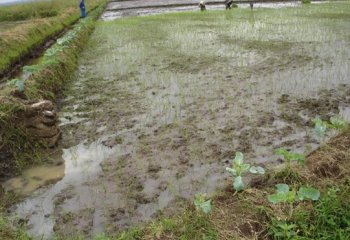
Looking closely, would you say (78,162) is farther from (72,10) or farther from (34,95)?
(72,10)

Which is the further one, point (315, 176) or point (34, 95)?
point (34, 95)

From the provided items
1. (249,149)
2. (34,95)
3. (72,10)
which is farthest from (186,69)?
(72,10)

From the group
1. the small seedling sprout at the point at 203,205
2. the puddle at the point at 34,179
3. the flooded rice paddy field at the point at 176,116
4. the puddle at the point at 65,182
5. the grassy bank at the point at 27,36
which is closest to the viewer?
the small seedling sprout at the point at 203,205

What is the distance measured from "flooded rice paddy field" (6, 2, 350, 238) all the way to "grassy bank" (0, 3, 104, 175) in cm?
39

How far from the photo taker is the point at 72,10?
2130 cm

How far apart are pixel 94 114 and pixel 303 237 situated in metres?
4.40

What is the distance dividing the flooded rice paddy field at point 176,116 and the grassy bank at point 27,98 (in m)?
0.39

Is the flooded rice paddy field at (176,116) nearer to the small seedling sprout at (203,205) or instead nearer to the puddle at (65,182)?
the puddle at (65,182)

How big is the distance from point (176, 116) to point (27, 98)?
8.11 ft

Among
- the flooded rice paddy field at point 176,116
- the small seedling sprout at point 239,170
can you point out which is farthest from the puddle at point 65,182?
the small seedling sprout at point 239,170

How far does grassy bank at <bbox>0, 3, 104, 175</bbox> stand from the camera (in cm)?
503

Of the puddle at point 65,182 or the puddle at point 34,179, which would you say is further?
the puddle at point 34,179

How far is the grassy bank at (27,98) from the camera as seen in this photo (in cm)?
503

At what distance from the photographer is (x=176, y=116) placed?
5.97 meters
